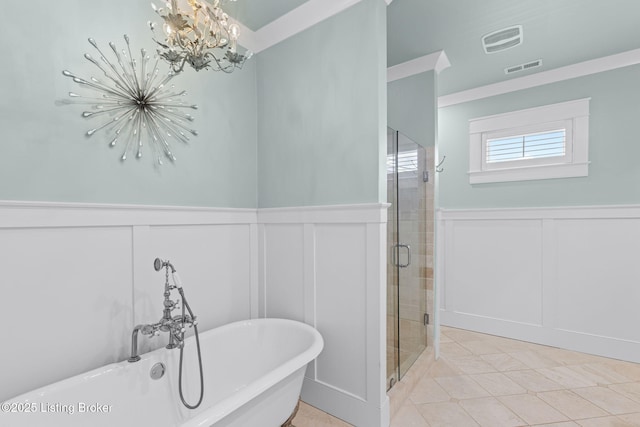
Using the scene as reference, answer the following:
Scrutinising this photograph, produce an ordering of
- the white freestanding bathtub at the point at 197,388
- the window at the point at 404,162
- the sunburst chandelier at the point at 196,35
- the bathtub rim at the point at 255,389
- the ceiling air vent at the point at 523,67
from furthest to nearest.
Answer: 1. the ceiling air vent at the point at 523,67
2. the window at the point at 404,162
3. the sunburst chandelier at the point at 196,35
4. the white freestanding bathtub at the point at 197,388
5. the bathtub rim at the point at 255,389

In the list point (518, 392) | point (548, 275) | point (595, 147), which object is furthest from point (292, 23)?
point (548, 275)

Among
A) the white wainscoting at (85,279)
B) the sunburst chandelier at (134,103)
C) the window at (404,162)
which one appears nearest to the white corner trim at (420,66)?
the window at (404,162)

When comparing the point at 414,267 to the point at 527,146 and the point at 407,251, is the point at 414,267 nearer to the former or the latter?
the point at 407,251

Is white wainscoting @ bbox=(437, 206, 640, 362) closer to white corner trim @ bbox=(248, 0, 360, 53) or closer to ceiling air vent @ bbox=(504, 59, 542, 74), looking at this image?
ceiling air vent @ bbox=(504, 59, 542, 74)

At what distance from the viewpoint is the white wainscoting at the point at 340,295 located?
1.73m

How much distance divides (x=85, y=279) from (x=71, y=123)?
0.73m

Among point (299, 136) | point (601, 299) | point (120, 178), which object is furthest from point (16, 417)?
point (601, 299)

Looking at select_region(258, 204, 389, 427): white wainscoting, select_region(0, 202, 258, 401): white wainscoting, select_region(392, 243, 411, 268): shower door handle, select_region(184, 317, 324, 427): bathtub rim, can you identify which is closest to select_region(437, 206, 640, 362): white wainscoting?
select_region(392, 243, 411, 268): shower door handle

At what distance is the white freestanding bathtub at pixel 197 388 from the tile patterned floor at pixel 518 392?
0.47m

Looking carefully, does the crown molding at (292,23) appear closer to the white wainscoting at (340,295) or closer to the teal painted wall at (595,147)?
the white wainscoting at (340,295)

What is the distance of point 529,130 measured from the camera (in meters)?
3.13

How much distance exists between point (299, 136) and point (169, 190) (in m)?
0.90

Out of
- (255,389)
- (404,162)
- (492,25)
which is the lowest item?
(255,389)

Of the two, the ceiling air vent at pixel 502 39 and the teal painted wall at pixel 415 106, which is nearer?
the ceiling air vent at pixel 502 39
